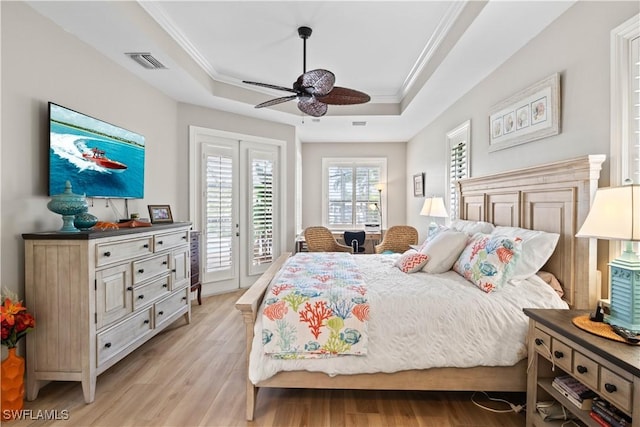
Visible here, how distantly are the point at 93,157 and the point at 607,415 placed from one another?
11.9 feet

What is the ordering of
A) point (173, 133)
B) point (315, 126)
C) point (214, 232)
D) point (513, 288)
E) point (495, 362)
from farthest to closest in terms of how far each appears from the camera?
point (315, 126) < point (214, 232) < point (173, 133) < point (513, 288) < point (495, 362)

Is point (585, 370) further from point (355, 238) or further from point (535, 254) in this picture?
point (355, 238)

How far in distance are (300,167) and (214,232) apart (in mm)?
2507

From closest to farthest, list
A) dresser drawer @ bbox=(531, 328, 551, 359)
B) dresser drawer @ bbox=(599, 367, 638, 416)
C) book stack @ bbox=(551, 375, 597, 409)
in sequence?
dresser drawer @ bbox=(599, 367, 638, 416)
book stack @ bbox=(551, 375, 597, 409)
dresser drawer @ bbox=(531, 328, 551, 359)

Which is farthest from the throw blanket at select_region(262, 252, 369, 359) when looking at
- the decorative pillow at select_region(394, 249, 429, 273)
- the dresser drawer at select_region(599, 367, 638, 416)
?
the dresser drawer at select_region(599, 367, 638, 416)

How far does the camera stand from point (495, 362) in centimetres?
185

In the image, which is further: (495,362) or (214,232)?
(214,232)

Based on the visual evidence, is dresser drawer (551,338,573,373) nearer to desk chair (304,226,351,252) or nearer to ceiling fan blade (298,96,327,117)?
ceiling fan blade (298,96,327,117)

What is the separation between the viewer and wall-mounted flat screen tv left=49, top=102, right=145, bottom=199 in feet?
7.55

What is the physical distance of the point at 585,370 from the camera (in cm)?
140

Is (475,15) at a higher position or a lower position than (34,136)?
higher

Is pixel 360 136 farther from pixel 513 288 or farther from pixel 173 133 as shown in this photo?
pixel 513 288

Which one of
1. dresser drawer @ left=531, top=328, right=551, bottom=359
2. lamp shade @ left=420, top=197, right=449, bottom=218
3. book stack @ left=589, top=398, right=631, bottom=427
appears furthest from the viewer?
lamp shade @ left=420, top=197, right=449, bottom=218

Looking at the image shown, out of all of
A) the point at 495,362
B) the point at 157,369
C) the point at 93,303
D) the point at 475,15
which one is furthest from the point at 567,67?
the point at 157,369
